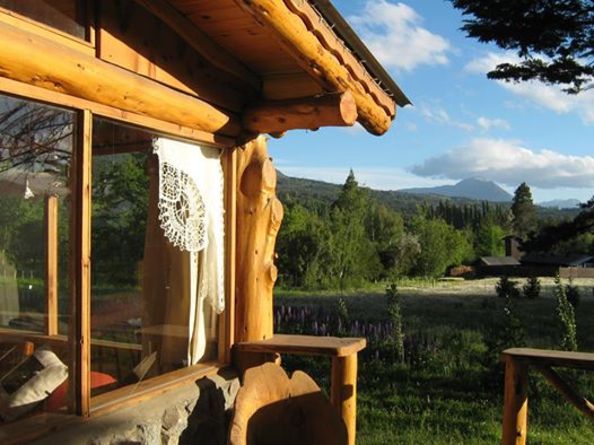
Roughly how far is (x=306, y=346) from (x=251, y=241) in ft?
2.60

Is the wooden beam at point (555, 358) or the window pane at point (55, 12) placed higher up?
the window pane at point (55, 12)

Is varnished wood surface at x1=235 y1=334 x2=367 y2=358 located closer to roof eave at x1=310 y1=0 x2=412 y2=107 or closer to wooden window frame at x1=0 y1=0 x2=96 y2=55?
roof eave at x1=310 y1=0 x2=412 y2=107

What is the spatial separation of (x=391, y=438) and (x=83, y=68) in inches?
158

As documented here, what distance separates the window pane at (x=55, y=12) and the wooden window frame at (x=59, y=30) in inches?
0.6

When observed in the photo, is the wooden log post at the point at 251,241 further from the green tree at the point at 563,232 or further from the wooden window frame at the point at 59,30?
the green tree at the point at 563,232

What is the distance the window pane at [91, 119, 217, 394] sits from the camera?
3.30m

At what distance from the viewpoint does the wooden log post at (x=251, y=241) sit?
440cm

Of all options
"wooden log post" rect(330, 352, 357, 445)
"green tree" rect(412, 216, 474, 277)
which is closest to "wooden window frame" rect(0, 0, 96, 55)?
"wooden log post" rect(330, 352, 357, 445)

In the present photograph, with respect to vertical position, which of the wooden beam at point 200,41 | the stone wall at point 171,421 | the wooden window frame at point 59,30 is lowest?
the stone wall at point 171,421

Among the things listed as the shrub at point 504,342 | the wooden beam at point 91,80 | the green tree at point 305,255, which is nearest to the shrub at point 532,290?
the green tree at point 305,255

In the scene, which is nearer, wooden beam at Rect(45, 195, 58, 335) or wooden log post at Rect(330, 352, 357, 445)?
wooden beam at Rect(45, 195, 58, 335)

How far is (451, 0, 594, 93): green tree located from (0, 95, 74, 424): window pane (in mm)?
9001

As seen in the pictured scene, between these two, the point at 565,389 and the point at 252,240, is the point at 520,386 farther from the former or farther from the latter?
the point at 252,240

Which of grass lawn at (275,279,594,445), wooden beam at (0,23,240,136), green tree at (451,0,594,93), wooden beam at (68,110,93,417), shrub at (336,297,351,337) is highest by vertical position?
green tree at (451,0,594,93)
